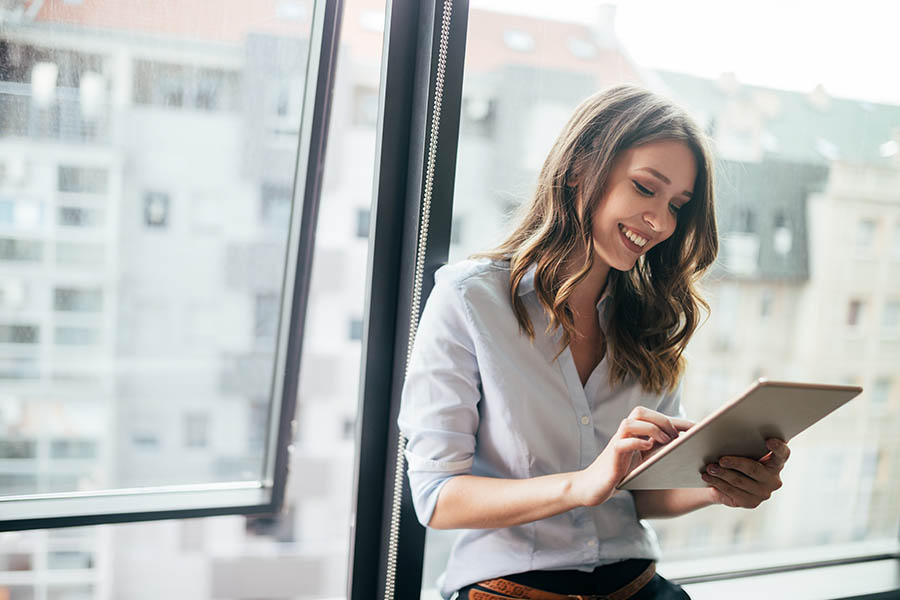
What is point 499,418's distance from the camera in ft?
4.05

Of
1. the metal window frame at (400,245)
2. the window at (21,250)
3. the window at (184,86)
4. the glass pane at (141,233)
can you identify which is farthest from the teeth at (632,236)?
the window at (21,250)

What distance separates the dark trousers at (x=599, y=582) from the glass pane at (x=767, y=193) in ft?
1.26

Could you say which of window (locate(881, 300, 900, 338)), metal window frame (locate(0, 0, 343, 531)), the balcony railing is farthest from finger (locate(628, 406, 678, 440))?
window (locate(881, 300, 900, 338))

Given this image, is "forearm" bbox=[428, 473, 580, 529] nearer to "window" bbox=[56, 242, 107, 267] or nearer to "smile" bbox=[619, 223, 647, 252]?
"smile" bbox=[619, 223, 647, 252]

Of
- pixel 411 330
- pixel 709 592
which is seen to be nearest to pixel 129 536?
pixel 411 330

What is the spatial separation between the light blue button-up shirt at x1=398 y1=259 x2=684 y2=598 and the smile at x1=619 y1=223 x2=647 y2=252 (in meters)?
0.18

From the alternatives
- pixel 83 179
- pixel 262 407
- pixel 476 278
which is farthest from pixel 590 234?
pixel 83 179

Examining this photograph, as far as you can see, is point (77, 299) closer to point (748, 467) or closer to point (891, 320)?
point (748, 467)

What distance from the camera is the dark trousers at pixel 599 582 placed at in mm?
1231

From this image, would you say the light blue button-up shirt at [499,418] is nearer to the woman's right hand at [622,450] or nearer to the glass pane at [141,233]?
the woman's right hand at [622,450]

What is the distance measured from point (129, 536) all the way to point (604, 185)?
1.39 m

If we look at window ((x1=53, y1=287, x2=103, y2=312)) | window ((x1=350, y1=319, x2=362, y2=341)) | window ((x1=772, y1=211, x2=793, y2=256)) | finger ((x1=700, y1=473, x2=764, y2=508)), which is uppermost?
window ((x1=772, y1=211, x2=793, y2=256))

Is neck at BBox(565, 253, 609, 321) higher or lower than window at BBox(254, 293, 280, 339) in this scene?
higher

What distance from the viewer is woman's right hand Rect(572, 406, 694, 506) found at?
104 cm
